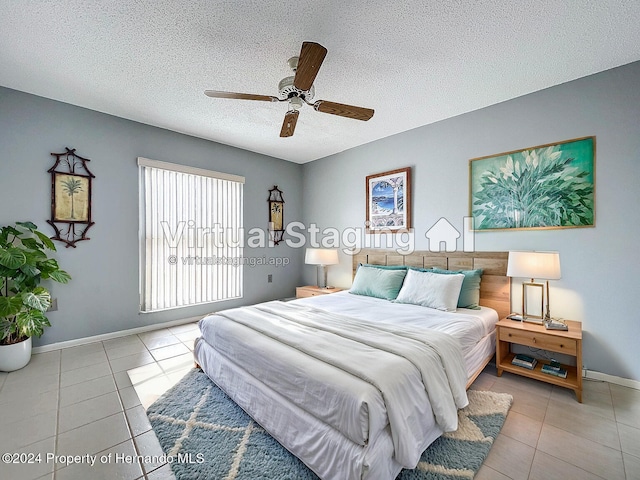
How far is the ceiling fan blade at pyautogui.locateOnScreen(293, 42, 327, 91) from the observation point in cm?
163

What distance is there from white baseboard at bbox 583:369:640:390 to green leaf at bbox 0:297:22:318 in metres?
5.06

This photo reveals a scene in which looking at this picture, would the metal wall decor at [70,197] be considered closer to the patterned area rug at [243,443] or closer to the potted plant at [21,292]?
the potted plant at [21,292]

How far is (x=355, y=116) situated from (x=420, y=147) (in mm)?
1649

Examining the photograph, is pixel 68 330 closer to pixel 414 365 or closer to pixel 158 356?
pixel 158 356

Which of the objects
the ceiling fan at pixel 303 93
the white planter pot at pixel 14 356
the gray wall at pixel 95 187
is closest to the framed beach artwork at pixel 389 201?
the ceiling fan at pixel 303 93

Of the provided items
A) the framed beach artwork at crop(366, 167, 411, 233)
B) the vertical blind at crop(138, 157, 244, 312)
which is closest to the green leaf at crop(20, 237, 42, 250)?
the vertical blind at crop(138, 157, 244, 312)

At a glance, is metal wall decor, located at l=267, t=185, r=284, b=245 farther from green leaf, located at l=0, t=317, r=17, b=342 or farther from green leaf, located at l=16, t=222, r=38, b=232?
green leaf, located at l=0, t=317, r=17, b=342

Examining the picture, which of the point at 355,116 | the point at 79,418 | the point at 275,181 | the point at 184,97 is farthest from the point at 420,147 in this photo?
the point at 79,418

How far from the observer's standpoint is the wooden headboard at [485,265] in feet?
9.59

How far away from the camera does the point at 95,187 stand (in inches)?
Result: 128

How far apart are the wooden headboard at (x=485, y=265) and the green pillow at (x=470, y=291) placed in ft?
0.44

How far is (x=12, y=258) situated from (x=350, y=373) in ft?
9.85

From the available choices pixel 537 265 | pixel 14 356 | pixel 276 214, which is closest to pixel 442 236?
pixel 537 265

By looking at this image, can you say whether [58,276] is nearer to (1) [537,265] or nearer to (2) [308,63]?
(2) [308,63]
